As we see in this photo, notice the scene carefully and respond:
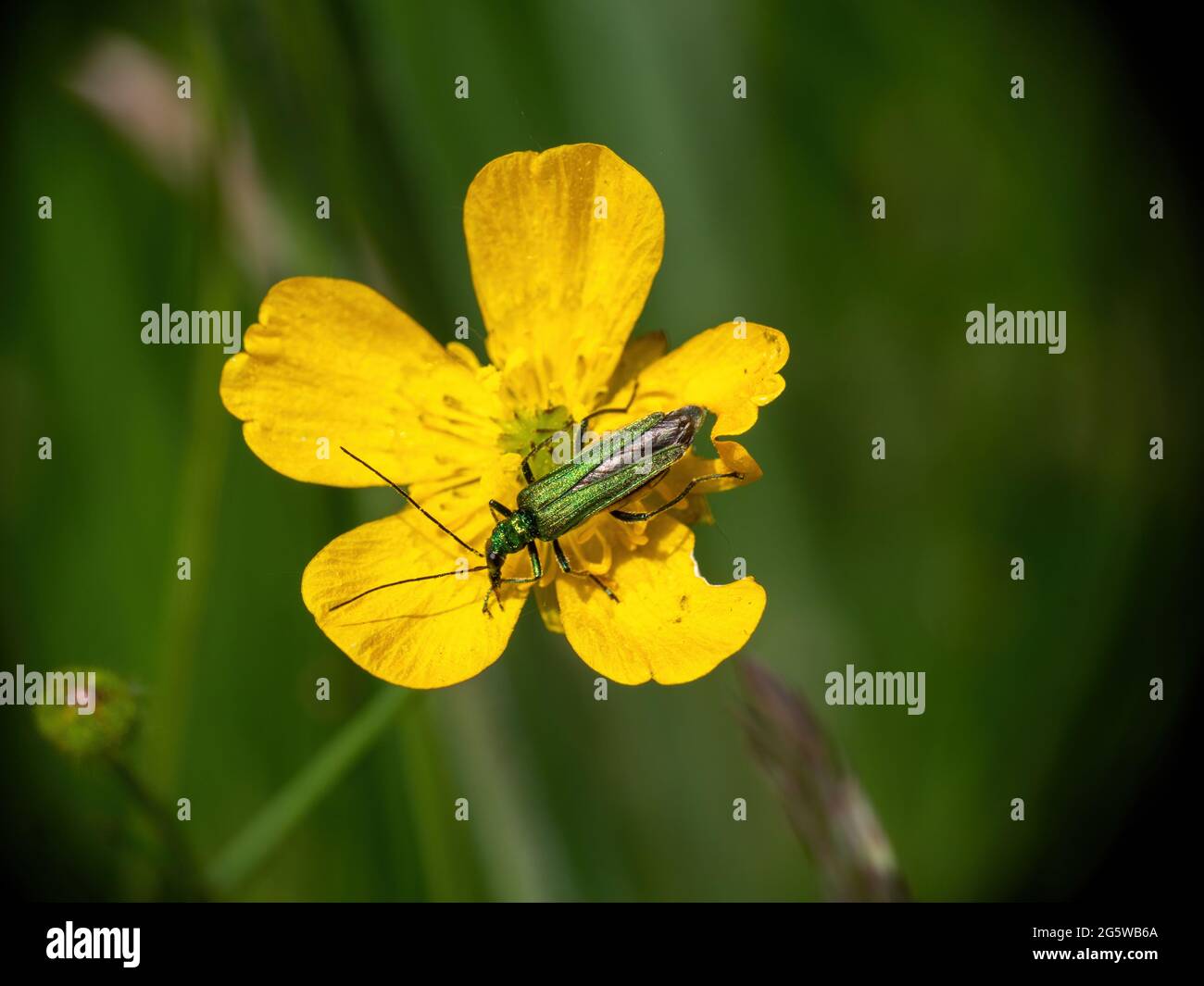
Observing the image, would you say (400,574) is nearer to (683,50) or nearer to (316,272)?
(316,272)

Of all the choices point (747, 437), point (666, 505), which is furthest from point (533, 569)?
point (747, 437)

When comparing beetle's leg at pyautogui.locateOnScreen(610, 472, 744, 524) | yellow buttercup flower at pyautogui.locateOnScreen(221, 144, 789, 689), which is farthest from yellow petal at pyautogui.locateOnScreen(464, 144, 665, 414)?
beetle's leg at pyautogui.locateOnScreen(610, 472, 744, 524)

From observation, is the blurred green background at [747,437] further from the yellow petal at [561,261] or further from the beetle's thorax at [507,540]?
the beetle's thorax at [507,540]

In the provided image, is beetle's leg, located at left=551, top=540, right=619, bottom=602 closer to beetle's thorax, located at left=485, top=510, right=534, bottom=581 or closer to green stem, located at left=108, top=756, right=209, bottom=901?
beetle's thorax, located at left=485, top=510, right=534, bottom=581

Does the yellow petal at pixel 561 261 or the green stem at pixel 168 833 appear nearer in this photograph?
the green stem at pixel 168 833

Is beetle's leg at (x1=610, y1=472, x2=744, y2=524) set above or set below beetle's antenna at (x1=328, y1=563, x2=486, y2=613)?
above

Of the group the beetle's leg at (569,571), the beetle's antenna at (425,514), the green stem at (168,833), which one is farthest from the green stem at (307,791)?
the beetle's leg at (569,571)
